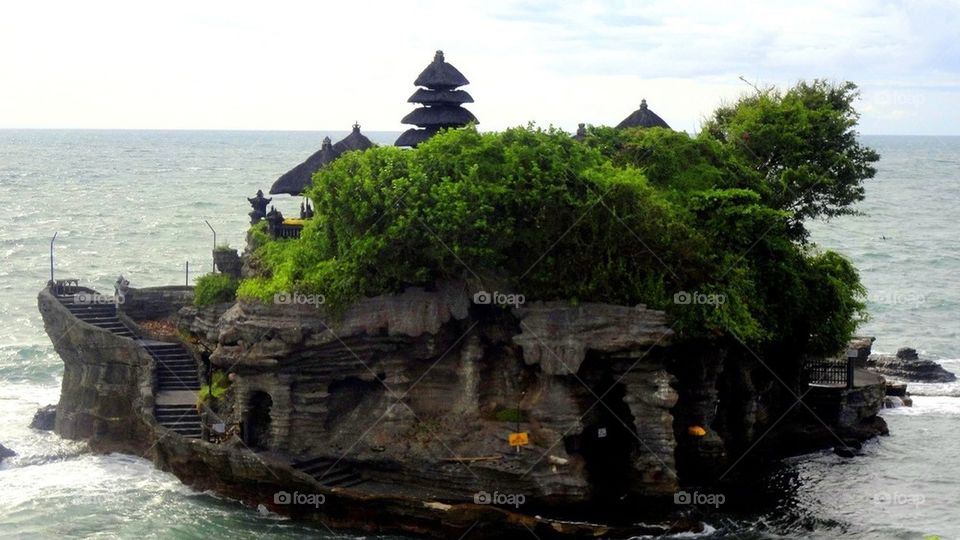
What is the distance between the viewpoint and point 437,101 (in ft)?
156

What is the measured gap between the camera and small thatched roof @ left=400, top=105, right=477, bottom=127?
155ft

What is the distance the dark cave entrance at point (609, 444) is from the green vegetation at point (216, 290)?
13.4 metres

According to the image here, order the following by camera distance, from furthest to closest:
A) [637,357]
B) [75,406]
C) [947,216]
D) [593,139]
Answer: [947,216]
[75,406]
[593,139]
[637,357]

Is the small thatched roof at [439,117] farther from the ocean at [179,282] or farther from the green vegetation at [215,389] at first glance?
the ocean at [179,282]

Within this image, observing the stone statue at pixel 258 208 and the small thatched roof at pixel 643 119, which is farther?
the small thatched roof at pixel 643 119

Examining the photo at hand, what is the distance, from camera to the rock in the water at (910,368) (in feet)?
196

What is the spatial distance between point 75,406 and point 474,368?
16.7 m

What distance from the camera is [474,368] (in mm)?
39375

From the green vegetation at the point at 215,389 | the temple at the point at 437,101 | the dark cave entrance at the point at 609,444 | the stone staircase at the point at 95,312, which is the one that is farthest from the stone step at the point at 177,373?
the dark cave entrance at the point at 609,444

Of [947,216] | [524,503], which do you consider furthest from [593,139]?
[947,216]

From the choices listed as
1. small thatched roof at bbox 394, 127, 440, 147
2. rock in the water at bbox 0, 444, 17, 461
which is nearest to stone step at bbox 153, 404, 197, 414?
rock in the water at bbox 0, 444, 17, 461

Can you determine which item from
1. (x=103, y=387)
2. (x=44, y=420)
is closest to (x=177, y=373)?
(x=103, y=387)

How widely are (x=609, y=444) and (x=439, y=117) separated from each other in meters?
13.0

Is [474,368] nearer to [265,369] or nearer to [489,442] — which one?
[489,442]
